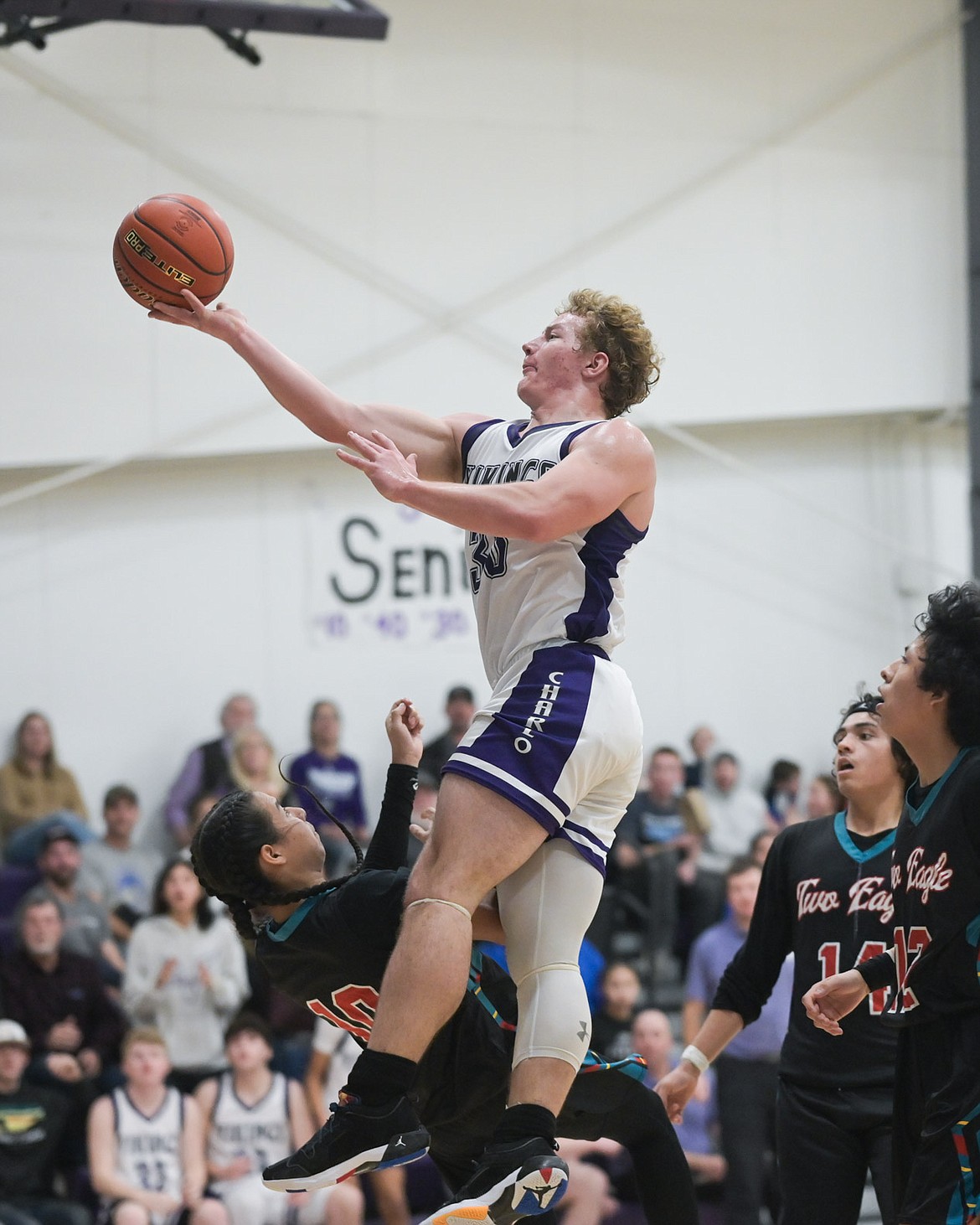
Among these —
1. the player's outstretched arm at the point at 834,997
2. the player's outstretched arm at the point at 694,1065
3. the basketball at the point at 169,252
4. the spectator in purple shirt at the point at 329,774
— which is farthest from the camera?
the spectator in purple shirt at the point at 329,774

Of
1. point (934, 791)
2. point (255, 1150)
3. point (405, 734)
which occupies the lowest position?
point (255, 1150)

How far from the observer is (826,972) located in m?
4.48

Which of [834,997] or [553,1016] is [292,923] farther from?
[834,997]

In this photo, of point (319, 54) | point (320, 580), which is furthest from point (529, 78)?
point (320, 580)

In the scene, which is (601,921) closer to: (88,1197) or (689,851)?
(689,851)

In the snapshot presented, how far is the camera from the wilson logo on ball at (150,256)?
401 cm

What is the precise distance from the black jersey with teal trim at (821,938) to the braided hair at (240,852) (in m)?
1.41

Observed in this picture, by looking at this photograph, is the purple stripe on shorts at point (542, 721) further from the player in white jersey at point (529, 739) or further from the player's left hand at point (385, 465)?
the player's left hand at point (385, 465)

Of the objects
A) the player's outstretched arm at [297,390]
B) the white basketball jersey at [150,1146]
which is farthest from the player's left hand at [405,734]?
the white basketball jersey at [150,1146]

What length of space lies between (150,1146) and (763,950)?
Answer: 4.03 meters

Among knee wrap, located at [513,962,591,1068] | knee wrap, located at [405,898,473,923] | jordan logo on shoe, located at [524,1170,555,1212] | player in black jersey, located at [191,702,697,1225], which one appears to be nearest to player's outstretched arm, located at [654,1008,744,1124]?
player in black jersey, located at [191,702,697,1225]

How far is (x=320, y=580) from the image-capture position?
11.7 meters

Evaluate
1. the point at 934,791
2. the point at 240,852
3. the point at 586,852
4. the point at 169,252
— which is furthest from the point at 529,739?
the point at 169,252

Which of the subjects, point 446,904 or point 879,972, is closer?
point 446,904
